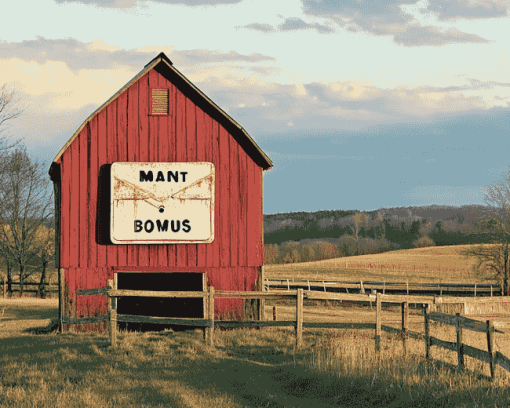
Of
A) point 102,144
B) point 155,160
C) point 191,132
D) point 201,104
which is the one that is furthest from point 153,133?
point 201,104

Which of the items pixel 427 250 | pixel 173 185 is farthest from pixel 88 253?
pixel 427 250

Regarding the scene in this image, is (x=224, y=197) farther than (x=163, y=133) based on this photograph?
No

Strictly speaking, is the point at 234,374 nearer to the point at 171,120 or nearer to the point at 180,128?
the point at 180,128

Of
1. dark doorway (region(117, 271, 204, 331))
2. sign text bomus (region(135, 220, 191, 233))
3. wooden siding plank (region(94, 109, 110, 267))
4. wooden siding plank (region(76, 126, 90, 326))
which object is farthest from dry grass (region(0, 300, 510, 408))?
dark doorway (region(117, 271, 204, 331))

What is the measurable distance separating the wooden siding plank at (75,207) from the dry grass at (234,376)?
13.6 ft

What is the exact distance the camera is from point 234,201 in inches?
733

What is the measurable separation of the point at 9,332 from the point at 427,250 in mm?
91149

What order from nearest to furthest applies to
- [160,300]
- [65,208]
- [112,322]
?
[112,322]
[65,208]
[160,300]

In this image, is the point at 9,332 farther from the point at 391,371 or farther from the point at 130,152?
the point at 391,371

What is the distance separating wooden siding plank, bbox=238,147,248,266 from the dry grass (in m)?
4.29

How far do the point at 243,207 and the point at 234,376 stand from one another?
8673mm

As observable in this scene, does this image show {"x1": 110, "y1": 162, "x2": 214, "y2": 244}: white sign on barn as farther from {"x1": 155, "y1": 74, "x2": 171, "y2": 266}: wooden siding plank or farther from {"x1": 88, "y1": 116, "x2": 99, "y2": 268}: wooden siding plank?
{"x1": 88, "y1": 116, "x2": 99, "y2": 268}: wooden siding plank

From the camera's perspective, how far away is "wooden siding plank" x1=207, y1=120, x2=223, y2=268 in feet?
60.5

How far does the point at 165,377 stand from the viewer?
34.0 feet
